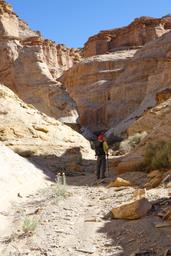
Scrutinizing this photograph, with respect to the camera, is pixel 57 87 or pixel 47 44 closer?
pixel 57 87

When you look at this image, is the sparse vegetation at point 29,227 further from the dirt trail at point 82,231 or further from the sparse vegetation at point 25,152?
the sparse vegetation at point 25,152

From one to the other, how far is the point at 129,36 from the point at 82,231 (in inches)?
2290

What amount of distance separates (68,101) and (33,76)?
4.68m

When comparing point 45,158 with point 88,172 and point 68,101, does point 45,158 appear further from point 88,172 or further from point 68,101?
point 68,101

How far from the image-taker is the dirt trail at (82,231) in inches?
212

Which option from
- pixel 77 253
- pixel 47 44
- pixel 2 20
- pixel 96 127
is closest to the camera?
pixel 77 253

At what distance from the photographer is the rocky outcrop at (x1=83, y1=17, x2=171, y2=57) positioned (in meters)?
60.8

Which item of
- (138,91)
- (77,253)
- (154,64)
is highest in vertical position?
(154,64)

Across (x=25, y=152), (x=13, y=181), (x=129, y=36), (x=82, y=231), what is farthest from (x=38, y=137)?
(x=129, y=36)

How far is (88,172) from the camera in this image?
15266 millimetres

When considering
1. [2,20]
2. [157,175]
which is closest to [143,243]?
[157,175]

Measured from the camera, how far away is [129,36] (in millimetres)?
62094

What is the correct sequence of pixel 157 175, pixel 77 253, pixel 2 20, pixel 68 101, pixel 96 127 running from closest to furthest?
1. pixel 77 253
2. pixel 157 175
3. pixel 68 101
4. pixel 96 127
5. pixel 2 20

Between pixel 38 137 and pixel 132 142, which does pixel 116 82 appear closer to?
pixel 132 142
